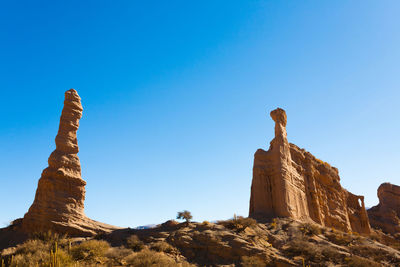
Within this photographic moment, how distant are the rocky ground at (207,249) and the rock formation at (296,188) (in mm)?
3789

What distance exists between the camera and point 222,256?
20031mm

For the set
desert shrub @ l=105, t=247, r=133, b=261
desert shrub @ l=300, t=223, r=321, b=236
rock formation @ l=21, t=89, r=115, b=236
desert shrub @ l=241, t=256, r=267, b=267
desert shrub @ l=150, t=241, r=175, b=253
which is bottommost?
desert shrub @ l=241, t=256, r=267, b=267

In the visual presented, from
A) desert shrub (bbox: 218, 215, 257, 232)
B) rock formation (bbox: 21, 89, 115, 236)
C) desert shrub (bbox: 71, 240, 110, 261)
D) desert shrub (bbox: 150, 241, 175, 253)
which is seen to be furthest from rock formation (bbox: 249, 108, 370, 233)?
rock formation (bbox: 21, 89, 115, 236)

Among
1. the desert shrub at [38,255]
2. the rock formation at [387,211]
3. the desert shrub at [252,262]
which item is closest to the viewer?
the desert shrub at [38,255]

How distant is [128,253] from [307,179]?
22631mm

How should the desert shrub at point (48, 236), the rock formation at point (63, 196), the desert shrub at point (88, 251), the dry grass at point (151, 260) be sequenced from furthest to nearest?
the rock formation at point (63, 196) → the desert shrub at point (48, 236) → the desert shrub at point (88, 251) → the dry grass at point (151, 260)

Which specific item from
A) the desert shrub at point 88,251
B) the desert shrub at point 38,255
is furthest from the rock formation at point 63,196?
the desert shrub at point 88,251

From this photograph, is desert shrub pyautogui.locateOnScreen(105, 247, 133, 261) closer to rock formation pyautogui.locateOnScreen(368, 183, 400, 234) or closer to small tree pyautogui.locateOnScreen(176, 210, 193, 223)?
small tree pyautogui.locateOnScreen(176, 210, 193, 223)

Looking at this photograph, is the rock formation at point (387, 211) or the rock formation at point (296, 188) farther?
the rock formation at point (387, 211)

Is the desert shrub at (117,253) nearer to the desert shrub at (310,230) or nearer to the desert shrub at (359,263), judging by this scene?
the desert shrub at (310,230)

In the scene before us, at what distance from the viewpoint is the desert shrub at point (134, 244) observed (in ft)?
68.0

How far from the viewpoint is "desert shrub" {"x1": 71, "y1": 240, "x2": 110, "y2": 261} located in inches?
711

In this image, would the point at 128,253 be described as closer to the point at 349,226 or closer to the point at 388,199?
the point at 349,226

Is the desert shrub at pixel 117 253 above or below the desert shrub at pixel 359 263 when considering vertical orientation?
above
